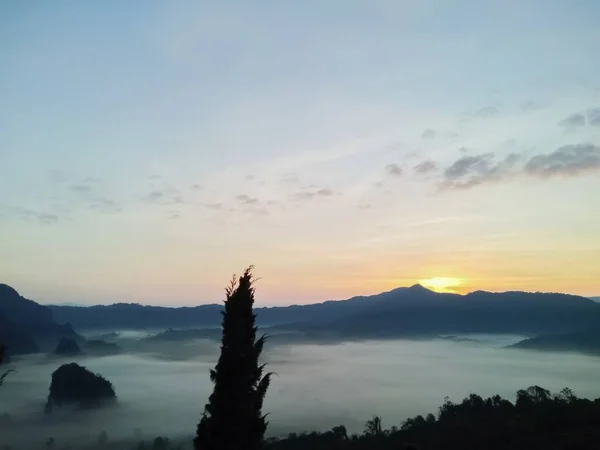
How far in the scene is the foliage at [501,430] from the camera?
4064 centimetres

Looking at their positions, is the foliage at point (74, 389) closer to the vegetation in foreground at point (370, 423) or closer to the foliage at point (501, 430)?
the vegetation in foreground at point (370, 423)

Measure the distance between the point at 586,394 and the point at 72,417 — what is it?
171325 millimetres

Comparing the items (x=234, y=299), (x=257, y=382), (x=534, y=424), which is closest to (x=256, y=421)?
(x=257, y=382)

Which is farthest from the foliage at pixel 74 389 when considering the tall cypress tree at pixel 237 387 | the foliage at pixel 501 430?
the tall cypress tree at pixel 237 387

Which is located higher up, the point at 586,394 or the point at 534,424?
the point at 534,424

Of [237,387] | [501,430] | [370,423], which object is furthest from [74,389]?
[237,387]

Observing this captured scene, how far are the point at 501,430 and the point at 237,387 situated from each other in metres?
38.6

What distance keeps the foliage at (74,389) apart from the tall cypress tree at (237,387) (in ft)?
582

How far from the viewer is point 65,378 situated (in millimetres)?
180750

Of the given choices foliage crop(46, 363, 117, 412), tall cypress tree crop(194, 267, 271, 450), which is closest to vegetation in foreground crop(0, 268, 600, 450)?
tall cypress tree crop(194, 267, 271, 450)

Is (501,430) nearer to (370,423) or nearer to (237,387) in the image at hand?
(237,387)

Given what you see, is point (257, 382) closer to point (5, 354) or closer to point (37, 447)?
point (5, 354)

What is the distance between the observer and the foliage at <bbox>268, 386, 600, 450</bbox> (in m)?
40.6

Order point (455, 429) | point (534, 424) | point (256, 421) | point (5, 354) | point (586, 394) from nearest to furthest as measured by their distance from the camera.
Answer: point (5, 354)
point (256, 421)
point (534, 424)
point (455, 429)
point (586, 394)
